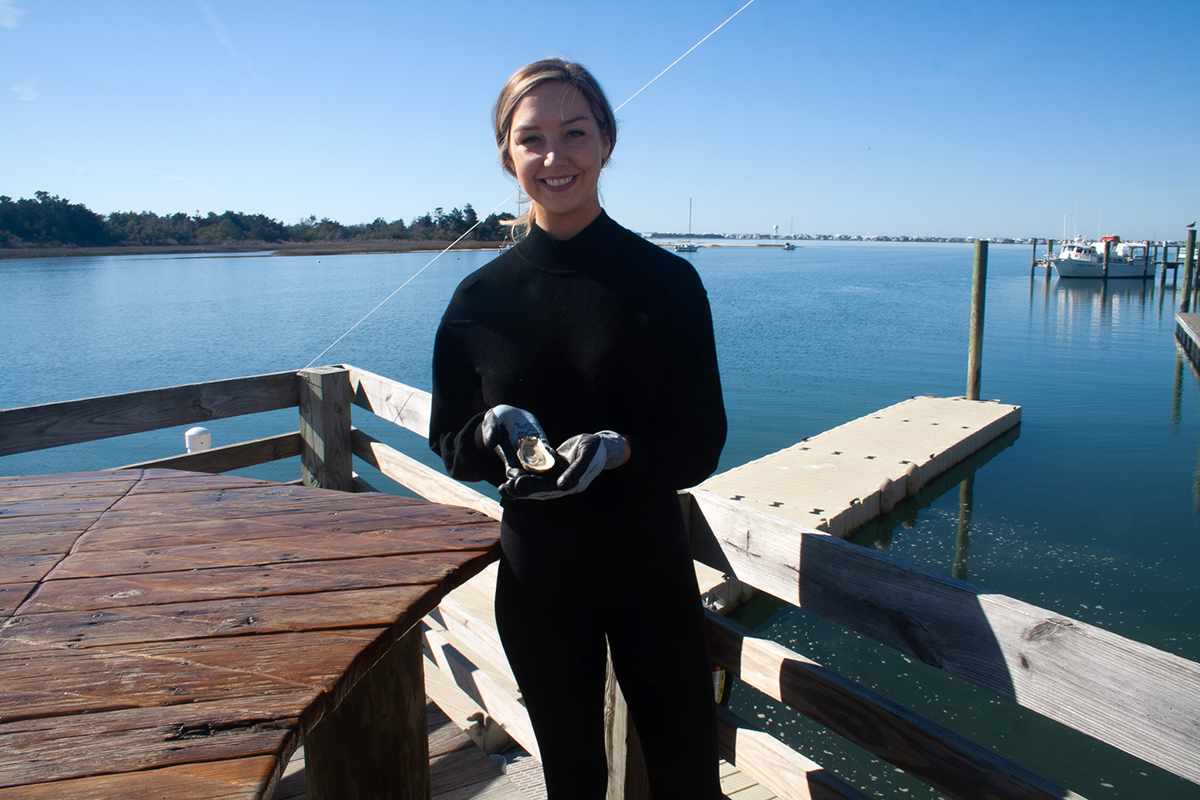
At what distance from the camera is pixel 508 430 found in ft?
4.54

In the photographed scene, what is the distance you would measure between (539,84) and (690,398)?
2.36ft

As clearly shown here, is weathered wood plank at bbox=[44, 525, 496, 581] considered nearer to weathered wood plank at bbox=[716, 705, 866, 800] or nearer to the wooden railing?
the wooden railing

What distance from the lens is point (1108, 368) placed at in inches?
842

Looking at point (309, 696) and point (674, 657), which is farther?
point (674, 657)

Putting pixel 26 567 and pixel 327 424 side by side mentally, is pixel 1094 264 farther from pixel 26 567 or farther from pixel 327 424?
pixel 26 567

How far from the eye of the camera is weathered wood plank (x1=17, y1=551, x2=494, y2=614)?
4.18ft

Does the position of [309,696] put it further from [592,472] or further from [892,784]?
[892,784]

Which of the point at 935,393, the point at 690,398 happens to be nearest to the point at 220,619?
the point at 690,398

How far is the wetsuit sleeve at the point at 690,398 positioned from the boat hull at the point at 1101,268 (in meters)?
63.2

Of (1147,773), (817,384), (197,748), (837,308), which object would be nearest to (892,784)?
(1147,773)

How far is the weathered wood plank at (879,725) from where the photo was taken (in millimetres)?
1294

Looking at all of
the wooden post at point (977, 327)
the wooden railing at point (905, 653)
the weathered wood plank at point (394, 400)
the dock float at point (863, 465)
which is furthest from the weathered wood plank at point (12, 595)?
the wooden post at point (977, 327)

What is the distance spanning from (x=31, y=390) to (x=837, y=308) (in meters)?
34.6

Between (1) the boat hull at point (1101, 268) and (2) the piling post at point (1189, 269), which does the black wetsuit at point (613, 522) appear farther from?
(1) the boat hull at point (1101, 268)
